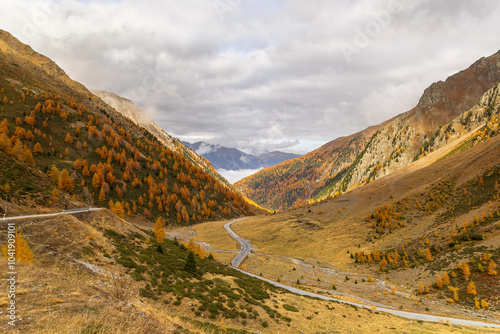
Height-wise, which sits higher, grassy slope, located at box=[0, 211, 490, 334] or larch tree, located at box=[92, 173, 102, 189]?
larch tree, located at box=[92, 173, 102, 189]

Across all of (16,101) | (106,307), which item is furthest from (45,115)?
(106,307)

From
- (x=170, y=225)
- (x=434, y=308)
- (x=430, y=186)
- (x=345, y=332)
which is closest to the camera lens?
(x=345, y=332)

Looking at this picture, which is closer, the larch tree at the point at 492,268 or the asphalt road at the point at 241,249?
the larch tree at the point at 492,268

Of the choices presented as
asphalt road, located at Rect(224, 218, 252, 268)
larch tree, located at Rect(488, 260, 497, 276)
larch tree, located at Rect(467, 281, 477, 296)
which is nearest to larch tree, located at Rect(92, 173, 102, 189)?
asphalt road, located at Rect(224, 218, 252, 268)

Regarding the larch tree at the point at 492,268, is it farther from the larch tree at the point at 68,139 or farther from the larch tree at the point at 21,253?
the larch tree at the point at 68,139

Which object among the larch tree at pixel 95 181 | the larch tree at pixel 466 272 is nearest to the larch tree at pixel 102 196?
the larch tree at pixel 95 181

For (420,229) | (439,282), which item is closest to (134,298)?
(439,282)

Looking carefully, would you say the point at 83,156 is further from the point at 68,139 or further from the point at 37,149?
the point at 37,149

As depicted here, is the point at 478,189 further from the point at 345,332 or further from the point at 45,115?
the point at 45,115

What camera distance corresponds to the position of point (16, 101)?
143000 mm

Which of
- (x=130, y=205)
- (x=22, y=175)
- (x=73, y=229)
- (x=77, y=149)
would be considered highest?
(x=77, y=149)

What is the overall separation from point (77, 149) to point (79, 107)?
66.8 metres

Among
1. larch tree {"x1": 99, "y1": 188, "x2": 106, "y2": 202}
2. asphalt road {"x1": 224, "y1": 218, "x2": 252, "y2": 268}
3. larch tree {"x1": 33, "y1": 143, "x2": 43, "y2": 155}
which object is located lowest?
asphalt road {"x1": 224, "y1": 218, "x2": 252, "y2": 268}

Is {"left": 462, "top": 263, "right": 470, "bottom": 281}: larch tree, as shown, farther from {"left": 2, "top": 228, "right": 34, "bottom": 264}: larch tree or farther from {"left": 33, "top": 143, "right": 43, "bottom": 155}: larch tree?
{"left": 33, "top": 143, "right": 43, "bottom": 155}: larch tree
